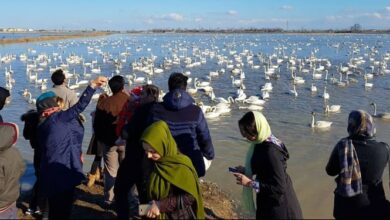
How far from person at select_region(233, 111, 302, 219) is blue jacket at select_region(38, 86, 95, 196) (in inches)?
70.2

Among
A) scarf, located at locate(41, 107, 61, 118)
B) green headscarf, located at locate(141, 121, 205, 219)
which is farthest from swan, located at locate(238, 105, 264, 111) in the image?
green headscarf, located at locate(141, 121, 205, 219)

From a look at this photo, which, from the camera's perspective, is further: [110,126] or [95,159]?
[95,159]

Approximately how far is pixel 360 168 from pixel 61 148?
2.89 meters

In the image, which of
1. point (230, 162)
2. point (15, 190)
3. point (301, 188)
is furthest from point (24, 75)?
point (15, 190)

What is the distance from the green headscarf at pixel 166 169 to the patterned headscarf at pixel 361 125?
1.46m

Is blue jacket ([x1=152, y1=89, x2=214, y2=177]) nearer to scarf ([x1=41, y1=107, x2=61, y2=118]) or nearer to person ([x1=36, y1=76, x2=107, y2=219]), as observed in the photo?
person ([x1=36, y1=76, x2=107, y2=219])

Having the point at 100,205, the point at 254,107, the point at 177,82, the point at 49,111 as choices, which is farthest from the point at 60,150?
the point at 254,107

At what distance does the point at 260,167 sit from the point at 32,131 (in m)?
3.24

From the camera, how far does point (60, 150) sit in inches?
195

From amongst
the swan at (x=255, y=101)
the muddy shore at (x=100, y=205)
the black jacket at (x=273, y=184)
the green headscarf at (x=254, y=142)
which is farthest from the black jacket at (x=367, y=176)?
the swan at (x=255, y=101)

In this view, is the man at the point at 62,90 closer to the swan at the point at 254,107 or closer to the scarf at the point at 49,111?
the scarf at the point at 49,111

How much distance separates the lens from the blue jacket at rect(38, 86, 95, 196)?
4.88 m

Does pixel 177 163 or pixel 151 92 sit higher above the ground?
pixel 151 92

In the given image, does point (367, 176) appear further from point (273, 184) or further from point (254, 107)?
point (254, 107)
